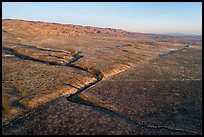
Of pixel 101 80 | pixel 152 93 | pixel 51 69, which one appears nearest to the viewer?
pixel 152 93

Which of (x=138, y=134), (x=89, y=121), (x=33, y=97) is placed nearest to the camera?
(x=138, y=134)

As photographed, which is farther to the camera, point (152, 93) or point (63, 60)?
point (63, 60)

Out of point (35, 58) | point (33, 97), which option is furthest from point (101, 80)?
point (35, 58)

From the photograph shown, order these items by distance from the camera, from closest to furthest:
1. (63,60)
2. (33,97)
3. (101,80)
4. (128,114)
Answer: (128,114)
(33,97)
(101,80)
(63,60)

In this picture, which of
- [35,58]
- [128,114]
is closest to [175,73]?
[128,114]

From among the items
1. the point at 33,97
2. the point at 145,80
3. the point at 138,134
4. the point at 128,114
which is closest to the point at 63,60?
the point at 145,80

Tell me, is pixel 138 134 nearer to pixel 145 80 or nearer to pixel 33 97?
pixel 33 97

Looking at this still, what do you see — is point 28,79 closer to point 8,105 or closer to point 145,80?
point 8,105

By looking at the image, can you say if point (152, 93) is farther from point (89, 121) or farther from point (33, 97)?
point (33, 97)

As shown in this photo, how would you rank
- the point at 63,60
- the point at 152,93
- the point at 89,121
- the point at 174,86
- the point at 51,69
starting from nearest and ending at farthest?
the point at 89,121 < the point at 152,93 < the point at 174,86 < the point at 51,69 < the point at 63,60
